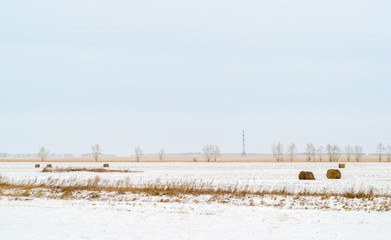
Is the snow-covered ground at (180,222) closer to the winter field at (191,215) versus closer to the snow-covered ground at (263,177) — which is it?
the winter field at (191,215)

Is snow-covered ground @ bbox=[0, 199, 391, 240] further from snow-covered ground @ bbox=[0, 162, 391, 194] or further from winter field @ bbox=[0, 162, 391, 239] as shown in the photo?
snow-covered ground @ bbox=[0, 162, 391, 194]

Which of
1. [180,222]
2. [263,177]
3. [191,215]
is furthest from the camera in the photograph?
[263,177]

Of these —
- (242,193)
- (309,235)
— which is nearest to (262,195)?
(242,193)

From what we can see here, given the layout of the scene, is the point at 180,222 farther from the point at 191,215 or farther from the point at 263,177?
the point at 263,177

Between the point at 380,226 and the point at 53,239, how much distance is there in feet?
34.3

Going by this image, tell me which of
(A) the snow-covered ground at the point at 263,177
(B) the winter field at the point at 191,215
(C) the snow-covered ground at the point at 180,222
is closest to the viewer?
(C) the snow-covered ground at the point at 180,222

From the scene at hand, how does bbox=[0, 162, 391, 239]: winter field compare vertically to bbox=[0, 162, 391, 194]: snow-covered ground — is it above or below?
above

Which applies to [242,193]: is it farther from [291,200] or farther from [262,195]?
[291,200]

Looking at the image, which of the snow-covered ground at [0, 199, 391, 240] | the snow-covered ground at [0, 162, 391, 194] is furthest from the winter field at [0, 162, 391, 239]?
the snow-covered ground at [0, 162, 391, 194]

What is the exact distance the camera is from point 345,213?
1588 centimetres

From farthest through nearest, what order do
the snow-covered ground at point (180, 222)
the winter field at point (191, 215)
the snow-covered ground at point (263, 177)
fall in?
1. the snow-covered ground at point (263, 177)
2. the winter field at point (191, 215)
3. the snow-covered ground at point (180, 222)

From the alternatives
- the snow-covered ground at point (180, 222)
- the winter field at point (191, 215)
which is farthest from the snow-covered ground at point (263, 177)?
the snow-covered ground at point (180, 222)

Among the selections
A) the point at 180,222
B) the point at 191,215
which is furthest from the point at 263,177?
the point at 180,222

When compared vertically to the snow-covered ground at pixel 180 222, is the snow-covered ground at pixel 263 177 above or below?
below
